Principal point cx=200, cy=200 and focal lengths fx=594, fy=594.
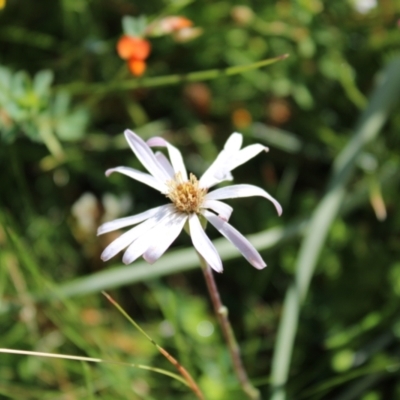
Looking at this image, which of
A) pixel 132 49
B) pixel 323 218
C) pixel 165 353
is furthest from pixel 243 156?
pixel 132 49

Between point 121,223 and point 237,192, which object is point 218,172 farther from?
point 121,223

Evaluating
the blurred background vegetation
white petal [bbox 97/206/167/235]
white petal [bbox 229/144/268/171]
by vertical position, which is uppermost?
the blurred background vegetation

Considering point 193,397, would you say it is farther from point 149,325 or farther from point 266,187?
Answer: point 266,187

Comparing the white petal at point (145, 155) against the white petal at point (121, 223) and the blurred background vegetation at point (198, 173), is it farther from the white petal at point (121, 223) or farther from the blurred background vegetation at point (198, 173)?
the blurred background vegetation at point (198, 173)

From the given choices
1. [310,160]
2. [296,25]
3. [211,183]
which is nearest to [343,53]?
[296,25]

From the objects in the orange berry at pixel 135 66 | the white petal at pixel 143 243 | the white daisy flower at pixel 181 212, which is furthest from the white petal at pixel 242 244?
the orange berry at pixel 135 66

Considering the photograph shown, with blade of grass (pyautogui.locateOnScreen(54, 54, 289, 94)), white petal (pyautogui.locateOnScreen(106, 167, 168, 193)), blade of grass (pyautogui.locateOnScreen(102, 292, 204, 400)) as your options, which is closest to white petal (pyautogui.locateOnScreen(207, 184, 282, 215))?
white petal (pyautogui.locateOnScreen(106, 167, 168, 193))

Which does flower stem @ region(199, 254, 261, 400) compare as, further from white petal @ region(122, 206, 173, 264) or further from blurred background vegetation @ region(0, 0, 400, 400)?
blurred background vegetation @ region(0, 0, 400, 400)
